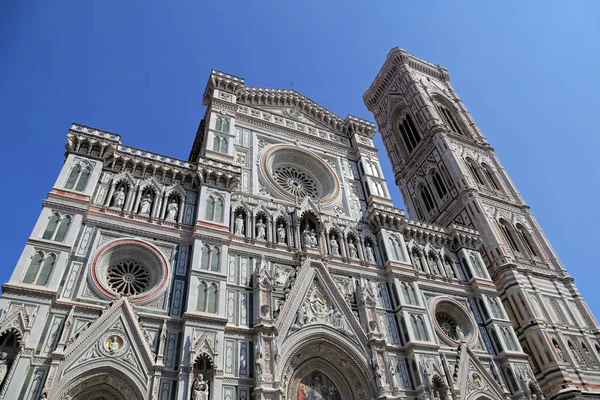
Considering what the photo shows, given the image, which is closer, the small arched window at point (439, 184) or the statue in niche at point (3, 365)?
the statue in niche at point (3, 365)

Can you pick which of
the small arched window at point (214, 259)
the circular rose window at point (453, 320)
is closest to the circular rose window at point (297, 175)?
the small arched window at point (214, 259)

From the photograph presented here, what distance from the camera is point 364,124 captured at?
26297 mm

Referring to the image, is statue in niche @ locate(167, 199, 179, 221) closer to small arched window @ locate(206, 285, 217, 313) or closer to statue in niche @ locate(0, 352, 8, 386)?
small arched window @ locate(206, 285, 217, 313)

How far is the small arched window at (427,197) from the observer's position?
32031 millimetres

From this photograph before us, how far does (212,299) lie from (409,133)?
1064 inches

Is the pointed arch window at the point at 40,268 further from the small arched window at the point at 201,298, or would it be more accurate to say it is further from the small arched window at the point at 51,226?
the small arched window at the point at 201,298

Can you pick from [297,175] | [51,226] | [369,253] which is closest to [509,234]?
[369,253]

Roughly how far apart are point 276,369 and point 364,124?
16551 millimetres

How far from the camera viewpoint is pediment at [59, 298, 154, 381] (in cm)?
1196

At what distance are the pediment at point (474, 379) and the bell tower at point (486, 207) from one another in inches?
46.4

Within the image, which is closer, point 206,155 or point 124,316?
point 124,316

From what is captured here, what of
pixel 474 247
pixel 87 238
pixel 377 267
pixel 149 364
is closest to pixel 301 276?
pixel 377 267

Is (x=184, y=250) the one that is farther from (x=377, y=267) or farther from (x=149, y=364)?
(x=377, y=267)

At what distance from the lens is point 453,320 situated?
20172mm
